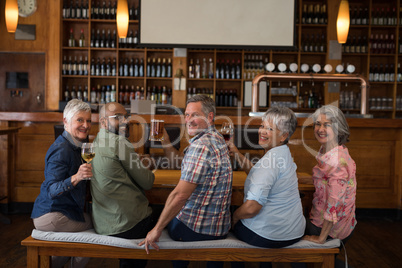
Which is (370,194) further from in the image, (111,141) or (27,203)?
(27,203)

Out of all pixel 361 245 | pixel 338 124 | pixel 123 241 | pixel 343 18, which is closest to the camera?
pixel 123 241

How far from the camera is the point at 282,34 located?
17.3 ft

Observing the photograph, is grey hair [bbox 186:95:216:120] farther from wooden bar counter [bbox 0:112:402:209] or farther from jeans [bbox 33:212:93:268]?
wooden bar counter [bbox 0:112:402:209]

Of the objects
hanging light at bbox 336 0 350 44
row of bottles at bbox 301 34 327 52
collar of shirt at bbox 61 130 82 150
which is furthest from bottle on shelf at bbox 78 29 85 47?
collar of shirt at bbox 61 130 82 150

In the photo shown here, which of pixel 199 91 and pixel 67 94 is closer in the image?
pixel 67 94

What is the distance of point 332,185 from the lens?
6.38 feet

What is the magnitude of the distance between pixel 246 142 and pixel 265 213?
1.45m

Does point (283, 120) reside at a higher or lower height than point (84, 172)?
higher

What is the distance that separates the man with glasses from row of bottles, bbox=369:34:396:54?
5594 mm

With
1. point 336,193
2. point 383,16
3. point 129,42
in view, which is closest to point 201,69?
point 129,42

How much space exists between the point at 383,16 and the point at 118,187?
238 inches

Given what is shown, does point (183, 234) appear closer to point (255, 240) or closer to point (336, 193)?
point (255, 240)

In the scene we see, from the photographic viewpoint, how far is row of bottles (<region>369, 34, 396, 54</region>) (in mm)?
6230

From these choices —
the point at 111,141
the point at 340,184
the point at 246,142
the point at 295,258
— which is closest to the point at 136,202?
the point at 111,141
